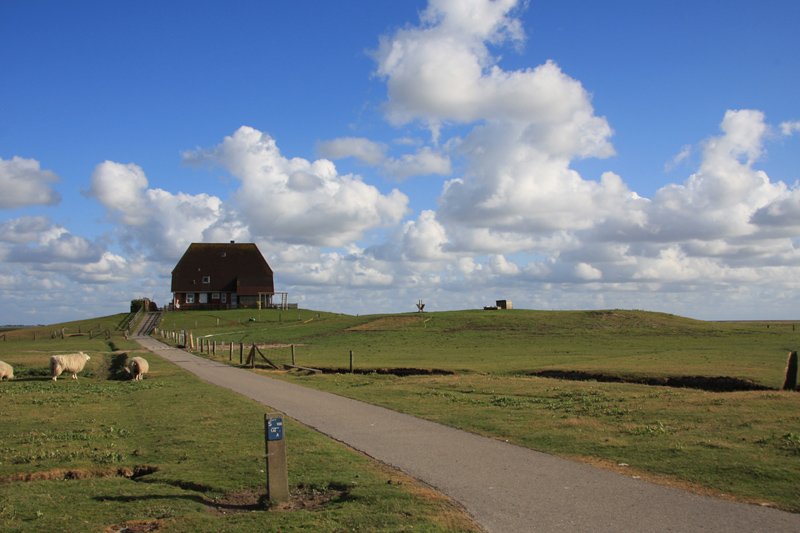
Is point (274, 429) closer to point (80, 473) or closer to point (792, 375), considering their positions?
point (80, 473)

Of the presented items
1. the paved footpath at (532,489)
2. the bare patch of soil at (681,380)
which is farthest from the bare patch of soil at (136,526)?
the bare patch of soil at (681,380)

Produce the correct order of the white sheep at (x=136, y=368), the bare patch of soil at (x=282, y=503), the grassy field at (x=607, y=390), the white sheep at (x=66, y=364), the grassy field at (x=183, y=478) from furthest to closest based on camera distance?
1. the white sheep at (x=66, y=364)
2. the white sheep at (x=136, y=368)
3. the grassy field at (x=607, y=390)
4. the bare patch of soil at (x=282, y=503)
5. the grassy field at (x=183, y=478)

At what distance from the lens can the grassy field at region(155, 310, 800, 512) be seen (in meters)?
12.0

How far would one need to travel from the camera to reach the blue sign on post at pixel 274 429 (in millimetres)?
9852

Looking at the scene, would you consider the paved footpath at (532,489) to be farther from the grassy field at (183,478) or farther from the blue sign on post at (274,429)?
the blue sign on post at (274,429)

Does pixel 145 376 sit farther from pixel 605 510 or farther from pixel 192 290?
pixel 192 290

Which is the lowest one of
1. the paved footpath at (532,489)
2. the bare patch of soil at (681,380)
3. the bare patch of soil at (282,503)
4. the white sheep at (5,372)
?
the bare patch of soil at (282,503)

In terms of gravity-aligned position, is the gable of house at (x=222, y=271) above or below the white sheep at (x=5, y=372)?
above

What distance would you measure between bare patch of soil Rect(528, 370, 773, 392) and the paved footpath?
14.9m

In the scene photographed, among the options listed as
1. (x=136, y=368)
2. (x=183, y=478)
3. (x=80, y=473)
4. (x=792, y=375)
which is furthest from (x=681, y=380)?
(x=80, y=473)

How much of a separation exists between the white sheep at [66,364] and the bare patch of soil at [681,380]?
20.9 m

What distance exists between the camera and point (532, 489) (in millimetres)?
10281

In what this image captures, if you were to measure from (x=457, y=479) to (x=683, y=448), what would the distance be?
472 centimetres

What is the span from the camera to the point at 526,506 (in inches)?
369
